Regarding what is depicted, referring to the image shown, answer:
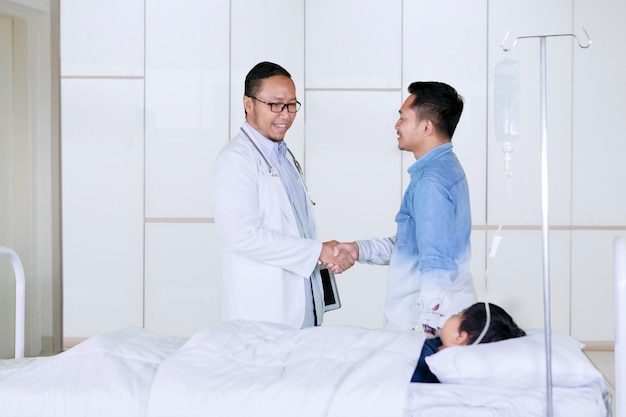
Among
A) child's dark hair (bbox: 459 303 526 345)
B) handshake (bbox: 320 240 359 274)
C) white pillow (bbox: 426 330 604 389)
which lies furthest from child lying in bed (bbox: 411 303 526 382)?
handshake (bbox: 320 240 359 274)

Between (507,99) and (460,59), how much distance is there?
304 cm

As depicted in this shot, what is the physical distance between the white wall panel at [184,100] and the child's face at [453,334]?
2.99 metres

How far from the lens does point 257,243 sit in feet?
10.6

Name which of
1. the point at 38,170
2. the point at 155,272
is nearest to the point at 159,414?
the point at 155,272

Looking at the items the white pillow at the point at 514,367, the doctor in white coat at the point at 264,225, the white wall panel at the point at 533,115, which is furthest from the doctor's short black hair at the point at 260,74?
the white wall panel at the point at 533,115

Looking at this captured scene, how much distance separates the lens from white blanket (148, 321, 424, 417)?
Answer: 224cm

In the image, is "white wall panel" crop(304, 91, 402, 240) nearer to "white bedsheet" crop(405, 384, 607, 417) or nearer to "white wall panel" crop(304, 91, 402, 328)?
"white wall panel" crop(304, 91, 402, 328)

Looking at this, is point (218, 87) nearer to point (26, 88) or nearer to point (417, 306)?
point (26, 88)

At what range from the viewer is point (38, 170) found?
5523 millimetres

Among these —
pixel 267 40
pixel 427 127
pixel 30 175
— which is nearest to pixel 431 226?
pixel 427 127

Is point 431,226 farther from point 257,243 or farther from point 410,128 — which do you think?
point 257,243

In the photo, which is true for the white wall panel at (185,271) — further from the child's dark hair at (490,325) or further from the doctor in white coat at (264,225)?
the child's dark hair at (490,325)

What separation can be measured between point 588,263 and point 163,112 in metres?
2.59

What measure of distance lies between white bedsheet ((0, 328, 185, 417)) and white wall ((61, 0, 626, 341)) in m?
2.79
